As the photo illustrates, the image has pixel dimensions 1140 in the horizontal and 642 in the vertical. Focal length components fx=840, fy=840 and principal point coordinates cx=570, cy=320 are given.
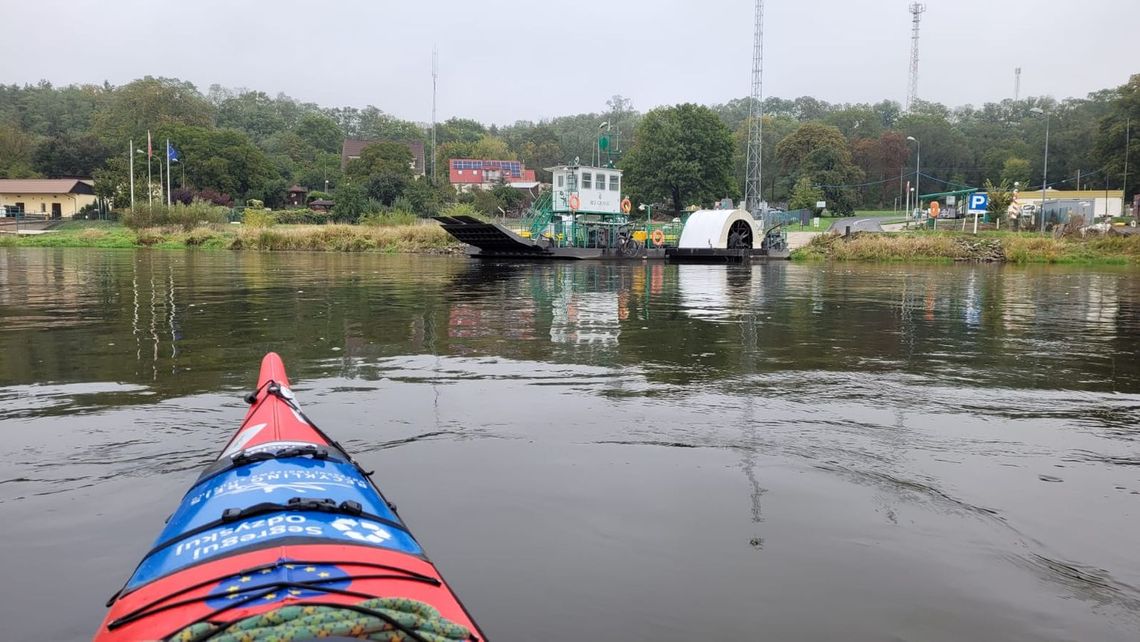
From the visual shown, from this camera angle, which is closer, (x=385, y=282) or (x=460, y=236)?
(x=385, y=282)

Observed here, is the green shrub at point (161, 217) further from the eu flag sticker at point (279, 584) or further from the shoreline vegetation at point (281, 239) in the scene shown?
the eu flag sticker at point (279, 584)

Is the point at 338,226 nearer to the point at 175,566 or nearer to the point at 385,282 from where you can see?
the point at 385,282

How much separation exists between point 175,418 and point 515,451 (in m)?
2.94

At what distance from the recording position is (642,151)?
231ft

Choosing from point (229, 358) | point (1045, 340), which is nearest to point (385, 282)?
point (229, 358)

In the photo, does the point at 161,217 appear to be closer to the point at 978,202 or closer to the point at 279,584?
the point at 978,202

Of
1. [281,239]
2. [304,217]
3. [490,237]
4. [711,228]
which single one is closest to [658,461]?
[490,237]

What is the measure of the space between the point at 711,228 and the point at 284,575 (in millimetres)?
36858

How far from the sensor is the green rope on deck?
239 cm

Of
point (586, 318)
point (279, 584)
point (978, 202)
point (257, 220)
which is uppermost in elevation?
point (978, 202)

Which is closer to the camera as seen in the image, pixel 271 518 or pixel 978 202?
pixel 271 518

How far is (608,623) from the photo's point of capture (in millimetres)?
3574

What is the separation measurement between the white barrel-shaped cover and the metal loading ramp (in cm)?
687

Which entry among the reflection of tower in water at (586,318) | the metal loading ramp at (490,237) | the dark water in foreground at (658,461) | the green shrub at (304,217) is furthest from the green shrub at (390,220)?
the dark water in foreground at (658,461)
